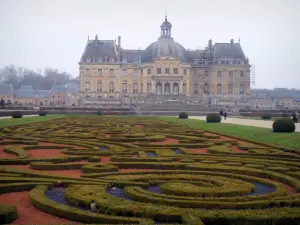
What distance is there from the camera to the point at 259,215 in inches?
232

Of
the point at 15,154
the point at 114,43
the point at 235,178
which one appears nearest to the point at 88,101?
the point at 114,43

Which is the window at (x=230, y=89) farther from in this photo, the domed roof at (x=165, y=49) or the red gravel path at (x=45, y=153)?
the red gravel path at (x=45, y=153)

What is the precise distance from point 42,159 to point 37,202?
4535 mm

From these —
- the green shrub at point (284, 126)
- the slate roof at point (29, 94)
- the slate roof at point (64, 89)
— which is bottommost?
the green shrub at point (284, 126)

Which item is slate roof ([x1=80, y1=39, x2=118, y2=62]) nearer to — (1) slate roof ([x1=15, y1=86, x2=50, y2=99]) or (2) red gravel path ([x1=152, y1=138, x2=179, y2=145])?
(1) slate roof ([x1=15, y1=86, x2=50, y2=99])

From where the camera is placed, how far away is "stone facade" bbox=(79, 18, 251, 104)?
231 ft

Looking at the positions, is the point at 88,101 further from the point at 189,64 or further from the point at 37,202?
the point at 37,202

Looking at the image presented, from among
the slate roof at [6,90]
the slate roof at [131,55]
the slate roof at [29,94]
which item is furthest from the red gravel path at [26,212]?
the slate roof at [29,94]

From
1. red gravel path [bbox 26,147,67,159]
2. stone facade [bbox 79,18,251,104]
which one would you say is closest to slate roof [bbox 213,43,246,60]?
stone facade [bbox 79,18,251,104]

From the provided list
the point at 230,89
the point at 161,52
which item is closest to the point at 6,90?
the point at 161,52

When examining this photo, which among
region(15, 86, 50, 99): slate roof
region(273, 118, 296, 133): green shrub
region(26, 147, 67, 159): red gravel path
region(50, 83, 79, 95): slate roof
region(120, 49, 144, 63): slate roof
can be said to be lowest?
region(26, 147, 67, 159): red gravel path

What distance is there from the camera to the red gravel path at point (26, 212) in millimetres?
6012

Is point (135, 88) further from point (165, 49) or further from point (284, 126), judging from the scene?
point (284, 126)

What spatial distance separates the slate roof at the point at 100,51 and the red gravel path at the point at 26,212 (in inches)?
2620
